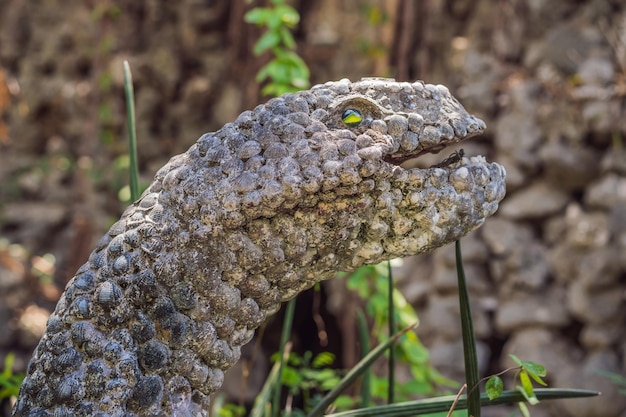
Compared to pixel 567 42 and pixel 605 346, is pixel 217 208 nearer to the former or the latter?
pixel 605 346

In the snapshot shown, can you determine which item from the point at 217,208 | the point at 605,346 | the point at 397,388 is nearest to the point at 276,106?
the point at 217,208

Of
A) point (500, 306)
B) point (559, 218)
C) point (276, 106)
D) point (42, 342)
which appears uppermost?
point (559, 218)

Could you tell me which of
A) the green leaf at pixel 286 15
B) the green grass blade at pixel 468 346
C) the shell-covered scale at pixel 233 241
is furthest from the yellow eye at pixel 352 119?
the green leaf at pixel 286 15

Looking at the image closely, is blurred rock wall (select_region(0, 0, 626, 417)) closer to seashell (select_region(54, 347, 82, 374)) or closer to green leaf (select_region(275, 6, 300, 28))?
green leaf (select_region(275, 6, 300, 28))

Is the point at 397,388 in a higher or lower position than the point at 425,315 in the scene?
lower

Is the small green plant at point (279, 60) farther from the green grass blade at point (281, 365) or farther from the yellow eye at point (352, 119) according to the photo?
the yellow eye at point (352, 119)

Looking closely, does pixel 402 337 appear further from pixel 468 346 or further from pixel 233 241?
pixel 233 241

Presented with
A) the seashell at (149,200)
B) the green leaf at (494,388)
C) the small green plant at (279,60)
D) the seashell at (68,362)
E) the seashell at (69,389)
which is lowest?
the seashell at (69,389)
